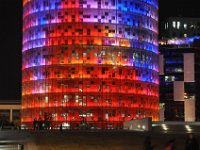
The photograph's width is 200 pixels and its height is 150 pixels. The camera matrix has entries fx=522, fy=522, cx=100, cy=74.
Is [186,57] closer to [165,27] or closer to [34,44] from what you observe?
[34,44]

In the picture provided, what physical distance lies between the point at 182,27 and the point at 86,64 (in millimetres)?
72828

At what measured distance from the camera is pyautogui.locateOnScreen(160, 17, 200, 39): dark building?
562 feet

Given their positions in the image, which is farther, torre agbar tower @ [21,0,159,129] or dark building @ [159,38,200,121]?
dark building @ [159,38,200,121]

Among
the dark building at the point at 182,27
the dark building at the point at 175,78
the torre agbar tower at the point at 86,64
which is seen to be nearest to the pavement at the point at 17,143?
the torre agbar tower at the point at 86,64

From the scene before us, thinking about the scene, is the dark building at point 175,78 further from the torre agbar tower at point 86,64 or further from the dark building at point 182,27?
the torre agbar tower at point 86,64

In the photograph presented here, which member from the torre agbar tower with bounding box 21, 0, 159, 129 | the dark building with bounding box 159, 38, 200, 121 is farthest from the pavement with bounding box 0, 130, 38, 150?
the dark building with bounding box 159, 38, 200, 121

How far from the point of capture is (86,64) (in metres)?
107

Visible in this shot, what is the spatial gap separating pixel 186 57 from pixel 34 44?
33.0 m

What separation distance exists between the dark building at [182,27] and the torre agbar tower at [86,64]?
59.7m

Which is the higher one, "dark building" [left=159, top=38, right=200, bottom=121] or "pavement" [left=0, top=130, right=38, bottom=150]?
"dark building" [left=159, top=38, right=200, bottom=121]

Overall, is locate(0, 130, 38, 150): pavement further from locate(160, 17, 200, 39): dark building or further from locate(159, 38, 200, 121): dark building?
locate(160, 17, 200, 39): dark building

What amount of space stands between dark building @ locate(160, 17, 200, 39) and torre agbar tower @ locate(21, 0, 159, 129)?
196 ft

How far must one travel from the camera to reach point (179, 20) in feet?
566

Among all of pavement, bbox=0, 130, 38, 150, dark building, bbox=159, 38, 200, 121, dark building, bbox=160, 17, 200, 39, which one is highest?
dark building, bbox=160, 17, 200, 39
